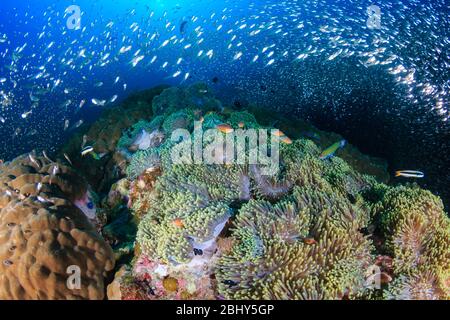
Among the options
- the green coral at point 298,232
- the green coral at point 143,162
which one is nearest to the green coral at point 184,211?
the green coral at point 298,232

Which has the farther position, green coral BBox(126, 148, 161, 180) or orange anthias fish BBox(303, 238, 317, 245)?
green coral BBox(126, 148, 161, 180)

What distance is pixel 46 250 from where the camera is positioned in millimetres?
4172

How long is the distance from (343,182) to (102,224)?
4.38m

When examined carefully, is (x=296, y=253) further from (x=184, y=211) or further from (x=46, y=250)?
(x=46, y=250)

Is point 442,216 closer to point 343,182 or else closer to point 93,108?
point 343,182

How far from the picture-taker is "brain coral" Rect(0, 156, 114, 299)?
13.5ft

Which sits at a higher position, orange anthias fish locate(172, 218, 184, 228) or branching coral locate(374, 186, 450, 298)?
A: orange anthias fish locate(172, 218, 184, 228)

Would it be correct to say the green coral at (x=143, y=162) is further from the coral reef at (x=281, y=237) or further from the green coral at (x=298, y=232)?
the green coral at (x=298, y=232)

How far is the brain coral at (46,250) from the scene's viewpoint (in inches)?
162

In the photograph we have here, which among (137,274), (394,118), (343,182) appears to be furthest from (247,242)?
(394,118)

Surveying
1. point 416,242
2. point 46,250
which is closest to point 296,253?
point 416,242

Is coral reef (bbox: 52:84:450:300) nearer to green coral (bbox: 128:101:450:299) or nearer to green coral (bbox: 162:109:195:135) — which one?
green coral (bbox: 128:101:450:299)

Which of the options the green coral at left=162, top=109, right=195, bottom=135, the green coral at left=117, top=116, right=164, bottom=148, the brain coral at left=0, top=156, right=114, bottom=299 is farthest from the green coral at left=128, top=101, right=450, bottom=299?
the green coral at left=117, top=116, right=164, bottom=148

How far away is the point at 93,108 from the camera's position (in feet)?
97.2
